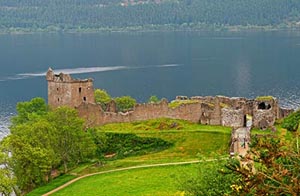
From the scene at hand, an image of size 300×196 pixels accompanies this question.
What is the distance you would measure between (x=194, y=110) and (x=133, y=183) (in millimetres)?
16207

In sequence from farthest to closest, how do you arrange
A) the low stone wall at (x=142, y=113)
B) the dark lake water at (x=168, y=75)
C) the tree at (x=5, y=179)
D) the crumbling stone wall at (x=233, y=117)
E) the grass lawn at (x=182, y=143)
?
the dark lake water at (x=168, y=75) < the low stone wall at (x=142, y=113) < the crumbling stone wall at (x=233, y=117) < the grass lawn at (x=182, y=143) < the tree at (x=5, y=179)

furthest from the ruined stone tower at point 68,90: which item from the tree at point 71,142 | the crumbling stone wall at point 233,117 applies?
the crumbling stone wall at point 233,117

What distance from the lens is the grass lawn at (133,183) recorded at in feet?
137

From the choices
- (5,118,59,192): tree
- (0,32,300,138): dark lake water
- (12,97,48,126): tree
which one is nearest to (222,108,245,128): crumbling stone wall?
(5,118,59,192): tree

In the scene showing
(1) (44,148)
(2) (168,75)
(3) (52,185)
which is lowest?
(3) (52,185)

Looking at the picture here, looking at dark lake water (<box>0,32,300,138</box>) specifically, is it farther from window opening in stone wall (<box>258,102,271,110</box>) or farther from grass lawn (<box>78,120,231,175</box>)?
window opening in stone wall (<box>258,102,271,110</box>)

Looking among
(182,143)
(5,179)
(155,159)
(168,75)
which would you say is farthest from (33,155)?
(168,75)

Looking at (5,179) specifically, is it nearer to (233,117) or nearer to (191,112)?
(191,112)

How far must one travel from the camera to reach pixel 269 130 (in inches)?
2088

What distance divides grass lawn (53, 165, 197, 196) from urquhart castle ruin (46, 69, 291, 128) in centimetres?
1125

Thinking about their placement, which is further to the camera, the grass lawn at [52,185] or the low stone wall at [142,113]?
the low stone wall at [142,113]

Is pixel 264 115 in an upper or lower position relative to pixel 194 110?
lower

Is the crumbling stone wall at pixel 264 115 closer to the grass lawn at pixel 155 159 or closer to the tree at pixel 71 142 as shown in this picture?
the grass lawn at pixel 155 159

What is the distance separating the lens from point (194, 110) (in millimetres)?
58281
